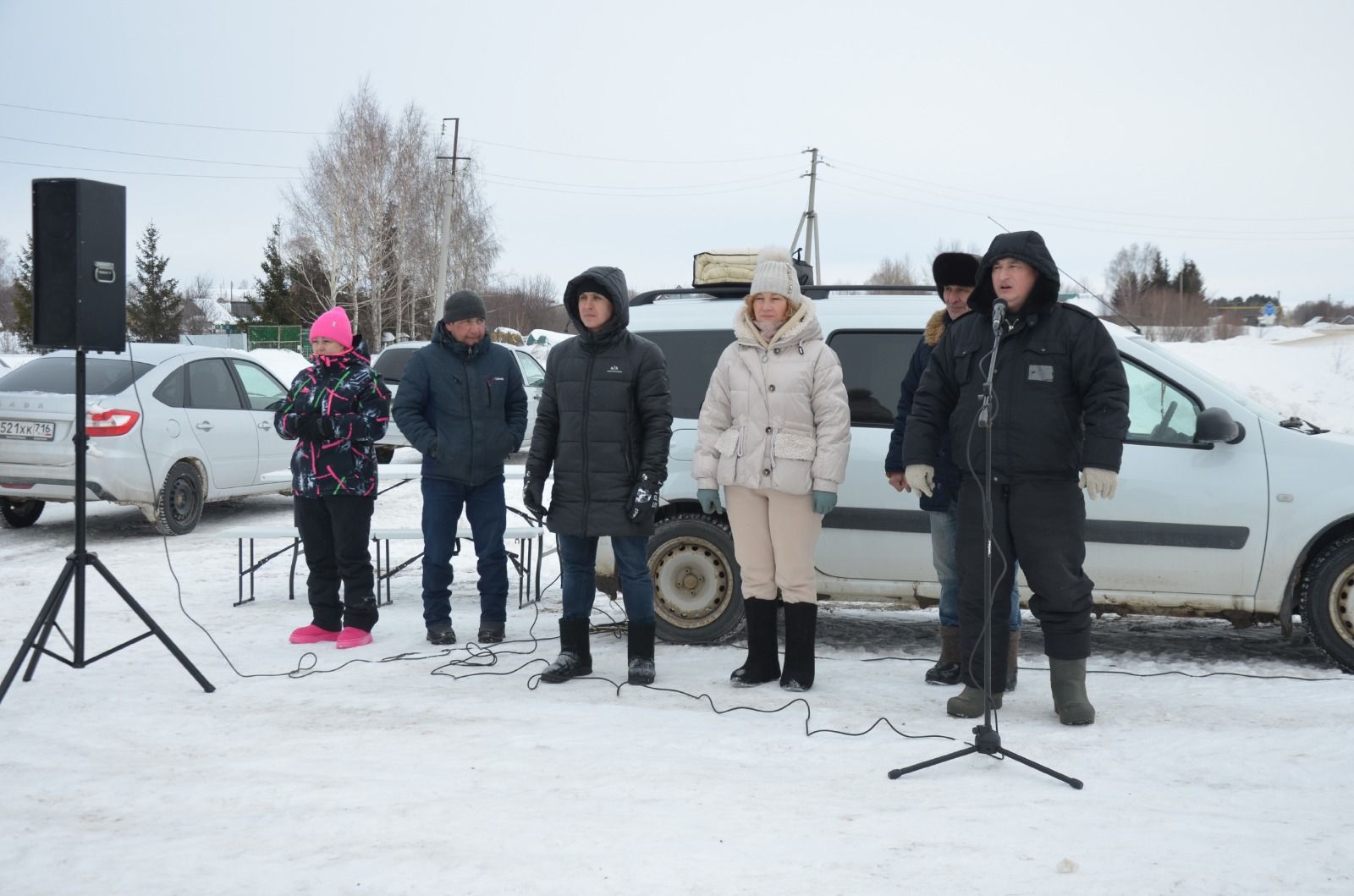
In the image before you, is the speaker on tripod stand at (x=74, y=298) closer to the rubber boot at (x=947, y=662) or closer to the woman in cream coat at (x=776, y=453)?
the woman in cream coat at (x=776, y=453)

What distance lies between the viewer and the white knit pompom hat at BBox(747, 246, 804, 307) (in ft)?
16.6

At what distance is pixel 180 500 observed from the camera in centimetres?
964

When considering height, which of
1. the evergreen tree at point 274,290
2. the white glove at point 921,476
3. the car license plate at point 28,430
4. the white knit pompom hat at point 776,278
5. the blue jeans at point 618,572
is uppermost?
the evergreen tree at point 274,290

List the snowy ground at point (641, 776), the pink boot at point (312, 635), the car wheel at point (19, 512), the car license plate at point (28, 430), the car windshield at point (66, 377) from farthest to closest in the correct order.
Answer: the car wheel at point (19, 512) < the car windshield at point (66, 377) < the car license plate at point (28, 430) < the pink boot at point (312, 635) < the snowy ground at point (641, 776)

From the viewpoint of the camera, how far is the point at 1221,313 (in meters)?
50.3

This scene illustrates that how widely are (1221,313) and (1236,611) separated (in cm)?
5010

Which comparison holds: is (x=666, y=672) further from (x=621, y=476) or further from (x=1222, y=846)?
(x=1222, y=846)

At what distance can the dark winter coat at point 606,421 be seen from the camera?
17.2 feet

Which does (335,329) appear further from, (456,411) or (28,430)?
(28,430)

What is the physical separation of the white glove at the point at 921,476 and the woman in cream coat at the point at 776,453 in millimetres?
356

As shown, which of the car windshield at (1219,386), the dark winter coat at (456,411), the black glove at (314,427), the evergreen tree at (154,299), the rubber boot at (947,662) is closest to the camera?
the rubber boot at (947,662)

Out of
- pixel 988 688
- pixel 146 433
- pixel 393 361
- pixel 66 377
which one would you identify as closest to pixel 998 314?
pixel 988 688

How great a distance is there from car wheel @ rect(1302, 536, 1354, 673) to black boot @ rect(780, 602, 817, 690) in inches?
97.2

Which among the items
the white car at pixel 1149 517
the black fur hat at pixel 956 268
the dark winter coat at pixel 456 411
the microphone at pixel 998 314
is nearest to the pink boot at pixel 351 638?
the dark winter coat at pixel 456 411
